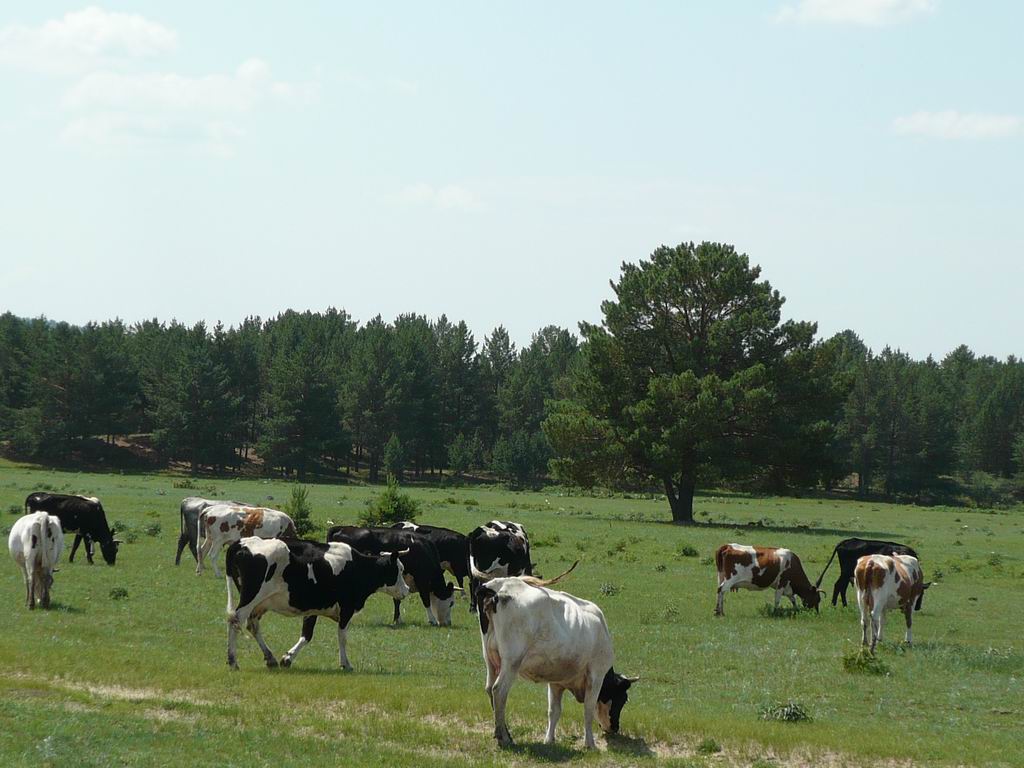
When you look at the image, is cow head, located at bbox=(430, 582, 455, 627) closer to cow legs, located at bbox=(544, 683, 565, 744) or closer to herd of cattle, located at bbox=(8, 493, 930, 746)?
herd of cattle, located at bbox=(8, 493, 930, 746)

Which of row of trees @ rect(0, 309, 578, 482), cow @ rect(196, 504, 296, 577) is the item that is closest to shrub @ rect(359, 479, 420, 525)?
cow @ rect(196, 504, 296, 577)

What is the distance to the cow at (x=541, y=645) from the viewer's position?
12219 mm

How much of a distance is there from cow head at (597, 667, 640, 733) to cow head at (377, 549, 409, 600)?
6665 millimetres

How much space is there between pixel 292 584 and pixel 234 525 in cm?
1277

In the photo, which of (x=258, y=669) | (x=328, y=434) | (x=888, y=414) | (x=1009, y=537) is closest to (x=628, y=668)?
(x=258, y=669)

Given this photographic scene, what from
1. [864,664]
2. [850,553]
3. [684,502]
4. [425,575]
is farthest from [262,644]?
[684,502]

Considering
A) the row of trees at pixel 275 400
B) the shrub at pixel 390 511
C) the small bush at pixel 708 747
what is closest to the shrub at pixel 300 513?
the shrub at pixel 390 511

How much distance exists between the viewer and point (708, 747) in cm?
1246

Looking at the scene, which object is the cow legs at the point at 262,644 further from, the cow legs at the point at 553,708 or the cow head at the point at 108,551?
the cow head at the point at 108,551

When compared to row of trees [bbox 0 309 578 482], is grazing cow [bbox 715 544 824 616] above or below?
below

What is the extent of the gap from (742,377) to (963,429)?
283ft

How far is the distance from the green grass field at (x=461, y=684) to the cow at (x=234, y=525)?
0.98 meters

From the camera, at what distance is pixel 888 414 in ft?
404

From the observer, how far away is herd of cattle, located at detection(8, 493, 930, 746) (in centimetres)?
1245
